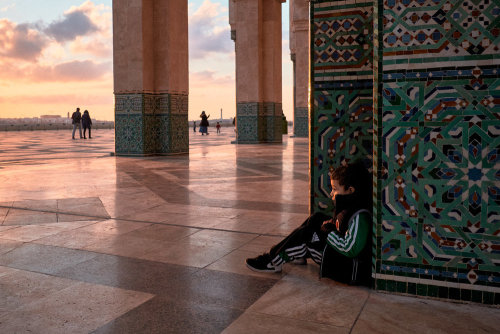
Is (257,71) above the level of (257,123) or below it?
above

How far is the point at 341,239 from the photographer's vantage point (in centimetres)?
210

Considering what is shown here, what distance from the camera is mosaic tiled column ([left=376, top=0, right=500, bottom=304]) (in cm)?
180

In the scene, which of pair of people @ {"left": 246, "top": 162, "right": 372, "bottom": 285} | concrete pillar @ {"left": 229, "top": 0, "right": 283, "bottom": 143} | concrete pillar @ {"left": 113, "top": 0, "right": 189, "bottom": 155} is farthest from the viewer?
concrete pillar @ {"left": 229, "top": 0, "right": 283, "bottom": 143}

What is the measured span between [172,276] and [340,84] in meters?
1.31

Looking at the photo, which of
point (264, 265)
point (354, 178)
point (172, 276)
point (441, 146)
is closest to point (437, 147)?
point (441, 146)

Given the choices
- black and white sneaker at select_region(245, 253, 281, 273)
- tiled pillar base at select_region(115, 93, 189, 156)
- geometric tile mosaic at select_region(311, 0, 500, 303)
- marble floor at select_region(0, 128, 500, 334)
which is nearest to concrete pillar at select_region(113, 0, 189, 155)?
tiled pillar base at select_region(115, 93, 189, 156)

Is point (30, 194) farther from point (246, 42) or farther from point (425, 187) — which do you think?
point (246, 42)

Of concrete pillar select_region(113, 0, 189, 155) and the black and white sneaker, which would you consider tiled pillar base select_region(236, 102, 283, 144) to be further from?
the black and white sneaker

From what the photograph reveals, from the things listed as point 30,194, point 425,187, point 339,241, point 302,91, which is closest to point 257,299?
point 339,241

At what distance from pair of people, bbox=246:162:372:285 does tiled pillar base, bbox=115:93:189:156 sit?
6908 millimetres

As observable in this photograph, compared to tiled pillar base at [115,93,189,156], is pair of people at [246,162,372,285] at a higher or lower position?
lower

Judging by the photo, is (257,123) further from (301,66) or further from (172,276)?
(172,276)

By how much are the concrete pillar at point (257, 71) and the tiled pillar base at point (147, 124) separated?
426 centimetres

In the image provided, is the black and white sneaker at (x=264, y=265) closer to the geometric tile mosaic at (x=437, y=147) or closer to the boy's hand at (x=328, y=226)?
the boy's hand at (x=328, y=226)
